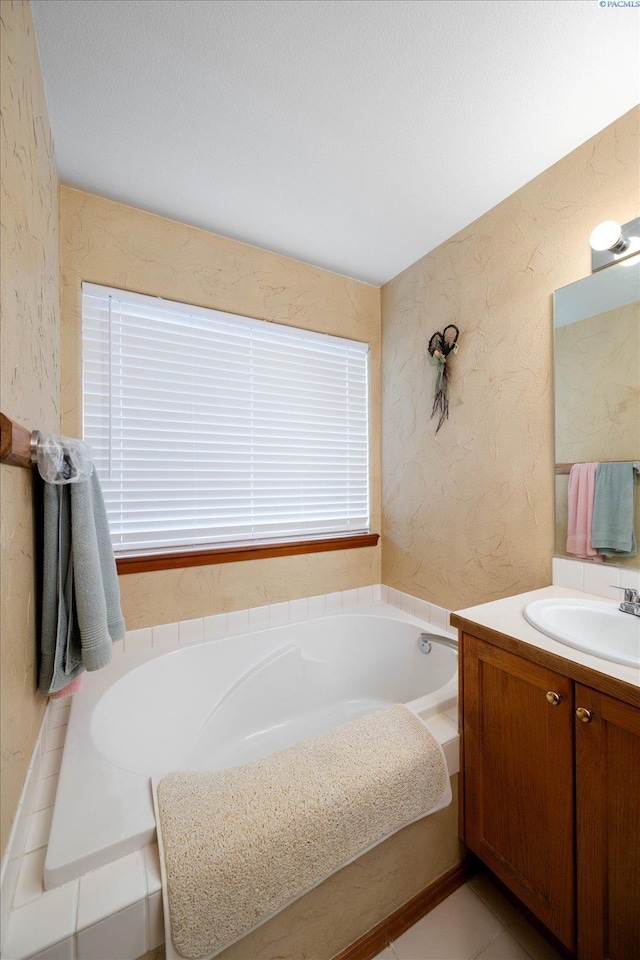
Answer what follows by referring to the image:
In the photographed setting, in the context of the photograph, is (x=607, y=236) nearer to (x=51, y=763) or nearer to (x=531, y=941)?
(x=531, y=941)

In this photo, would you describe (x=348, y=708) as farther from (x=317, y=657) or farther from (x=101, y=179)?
(x=101, y=179)

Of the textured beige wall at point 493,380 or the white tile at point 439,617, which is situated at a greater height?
the textured beige wall at point 493,380

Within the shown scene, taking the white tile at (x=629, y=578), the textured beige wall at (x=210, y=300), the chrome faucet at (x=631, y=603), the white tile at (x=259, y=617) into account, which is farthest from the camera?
the white tile at (x=259, y=617)

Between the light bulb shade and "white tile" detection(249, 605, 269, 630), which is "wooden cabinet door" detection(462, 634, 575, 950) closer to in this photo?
"white tile" detection(249, 605, 269, 630)

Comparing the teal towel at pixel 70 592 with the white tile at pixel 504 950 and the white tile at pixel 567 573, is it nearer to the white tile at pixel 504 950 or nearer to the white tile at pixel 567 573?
the white tile at pixel 504 950

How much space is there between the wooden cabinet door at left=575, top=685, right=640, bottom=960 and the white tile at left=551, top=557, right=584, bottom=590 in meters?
0.62

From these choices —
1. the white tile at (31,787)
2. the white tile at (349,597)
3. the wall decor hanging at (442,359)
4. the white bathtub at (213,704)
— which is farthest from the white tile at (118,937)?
the wall decor hanging at (442,359)

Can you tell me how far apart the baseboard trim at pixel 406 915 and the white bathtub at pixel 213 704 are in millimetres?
430

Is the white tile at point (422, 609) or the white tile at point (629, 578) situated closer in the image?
the white tile at point (629, 578)

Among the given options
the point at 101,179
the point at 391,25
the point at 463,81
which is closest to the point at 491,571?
the point at 463,81

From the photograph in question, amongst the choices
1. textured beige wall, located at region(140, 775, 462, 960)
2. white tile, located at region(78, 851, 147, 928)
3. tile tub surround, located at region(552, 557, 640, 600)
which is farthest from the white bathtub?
tile tub surround, located at region(552, 557, 640, 600)

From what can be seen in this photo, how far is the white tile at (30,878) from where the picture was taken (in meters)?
0.75

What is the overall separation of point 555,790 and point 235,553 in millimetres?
1483

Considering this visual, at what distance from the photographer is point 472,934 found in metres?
1.14
